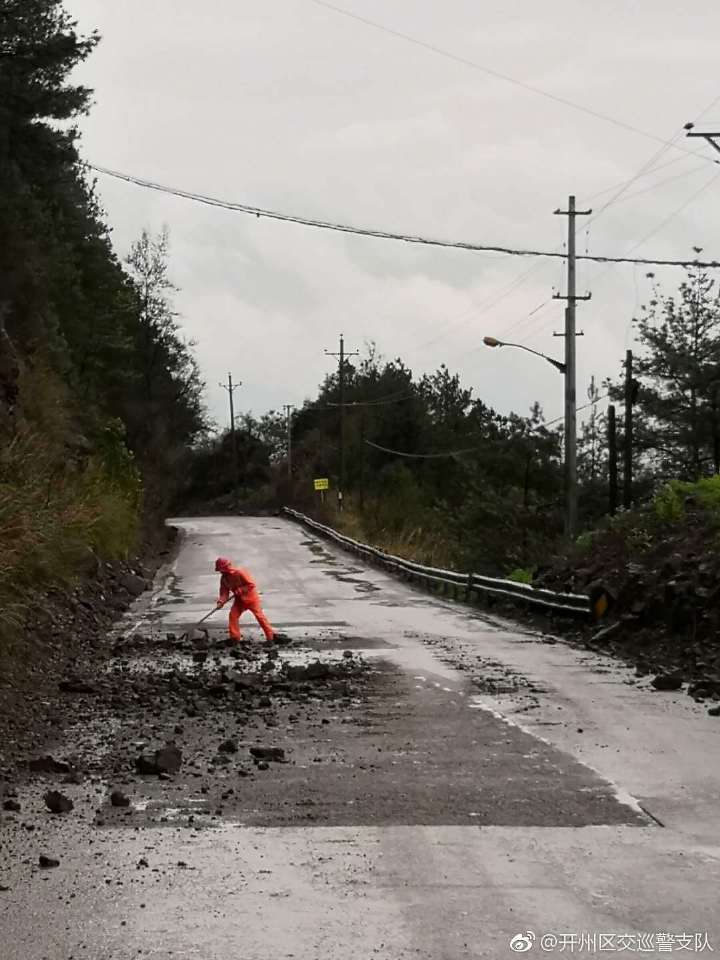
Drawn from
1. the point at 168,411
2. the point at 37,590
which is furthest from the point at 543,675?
the point at 168,411

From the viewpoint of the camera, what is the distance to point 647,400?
55.6 metres

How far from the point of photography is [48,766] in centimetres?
916

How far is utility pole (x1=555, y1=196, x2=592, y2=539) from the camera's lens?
33406 mm

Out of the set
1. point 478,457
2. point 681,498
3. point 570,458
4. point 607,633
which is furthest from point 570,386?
point 478,457

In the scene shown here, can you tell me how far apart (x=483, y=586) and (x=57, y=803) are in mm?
21909

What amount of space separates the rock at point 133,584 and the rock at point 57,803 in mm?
21799

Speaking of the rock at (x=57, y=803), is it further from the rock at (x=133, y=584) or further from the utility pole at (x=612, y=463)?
the utility pole at (x=612, y=463)

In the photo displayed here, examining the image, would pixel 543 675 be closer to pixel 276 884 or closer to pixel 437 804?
pixel 437 804

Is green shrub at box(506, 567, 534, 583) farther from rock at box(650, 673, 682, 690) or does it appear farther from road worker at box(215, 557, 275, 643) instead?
rock at box(650, 673, 682, 690)

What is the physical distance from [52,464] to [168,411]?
45.8 metres

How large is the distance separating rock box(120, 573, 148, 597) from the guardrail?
25.8 feet

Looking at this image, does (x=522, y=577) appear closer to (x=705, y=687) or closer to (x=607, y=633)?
(x=607, y=633)

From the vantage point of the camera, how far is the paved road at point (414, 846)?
557 centimetres

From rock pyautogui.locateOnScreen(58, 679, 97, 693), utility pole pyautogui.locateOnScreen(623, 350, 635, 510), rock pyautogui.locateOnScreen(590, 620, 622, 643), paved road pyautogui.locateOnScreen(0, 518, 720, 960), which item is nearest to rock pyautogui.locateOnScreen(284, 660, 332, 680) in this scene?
paved road pyautogui.locateOnScreen(0, 518, 720, 960)
